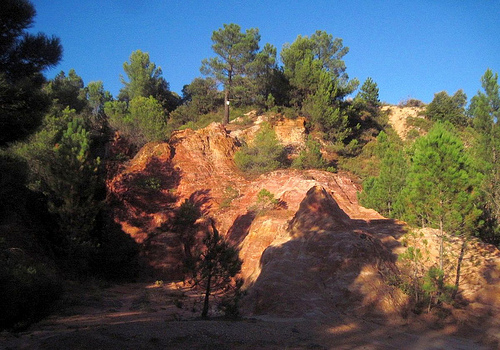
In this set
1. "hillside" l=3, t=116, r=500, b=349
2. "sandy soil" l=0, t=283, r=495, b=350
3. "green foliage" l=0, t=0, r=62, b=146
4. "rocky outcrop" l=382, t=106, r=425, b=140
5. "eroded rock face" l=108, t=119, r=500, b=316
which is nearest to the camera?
"sandy soil" l=0, t=283, r=495, b=350

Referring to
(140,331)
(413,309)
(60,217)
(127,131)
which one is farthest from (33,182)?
(413,309)

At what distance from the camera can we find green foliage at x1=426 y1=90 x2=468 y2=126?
47.8 metres

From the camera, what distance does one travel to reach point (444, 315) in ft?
37.0

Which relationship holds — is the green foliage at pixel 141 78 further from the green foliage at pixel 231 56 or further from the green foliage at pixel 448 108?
the green foliage at pixel 448 108

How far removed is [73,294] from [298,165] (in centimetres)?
2067

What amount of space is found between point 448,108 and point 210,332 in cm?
5231

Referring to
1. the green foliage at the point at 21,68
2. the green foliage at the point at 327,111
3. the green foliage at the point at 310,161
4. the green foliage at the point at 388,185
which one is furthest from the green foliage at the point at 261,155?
the green foliage at the point at 21,68

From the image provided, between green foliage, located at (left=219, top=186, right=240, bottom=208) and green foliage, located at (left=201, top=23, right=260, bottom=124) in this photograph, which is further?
green foliage, located at (left=201, top=23, right=260, bottom=124)

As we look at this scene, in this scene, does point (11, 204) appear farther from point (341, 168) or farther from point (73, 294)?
point (341, 168)

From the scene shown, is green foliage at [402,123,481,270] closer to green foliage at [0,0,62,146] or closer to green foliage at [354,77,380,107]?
green foliage at [0,0,62,146]

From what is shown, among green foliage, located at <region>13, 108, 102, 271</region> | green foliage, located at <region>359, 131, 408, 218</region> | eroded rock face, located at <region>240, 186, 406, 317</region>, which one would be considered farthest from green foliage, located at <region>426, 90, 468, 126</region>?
green foliage, located at <region>13, 108, 102, 271</region>

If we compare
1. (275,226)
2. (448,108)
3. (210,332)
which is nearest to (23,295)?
(210,332)

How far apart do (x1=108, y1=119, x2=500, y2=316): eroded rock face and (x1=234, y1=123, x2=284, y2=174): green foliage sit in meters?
1.14

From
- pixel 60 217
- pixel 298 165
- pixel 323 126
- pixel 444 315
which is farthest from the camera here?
pixel 323 126
